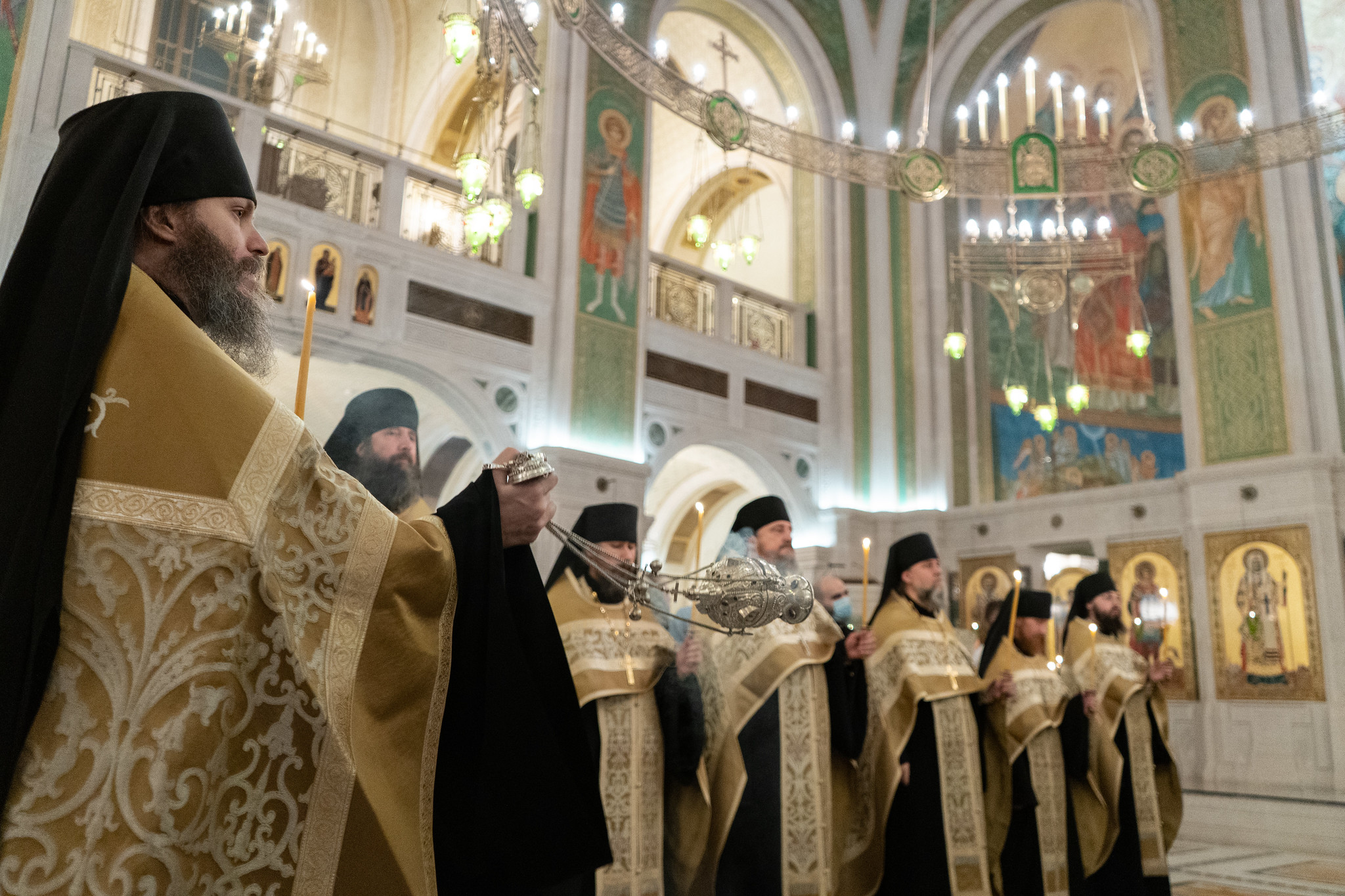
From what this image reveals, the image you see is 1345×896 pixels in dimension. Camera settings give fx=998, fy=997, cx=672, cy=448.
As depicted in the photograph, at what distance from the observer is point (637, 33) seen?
1141 centimetres

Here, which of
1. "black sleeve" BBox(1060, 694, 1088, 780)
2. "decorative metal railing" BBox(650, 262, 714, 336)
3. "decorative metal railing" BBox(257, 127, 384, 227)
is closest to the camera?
"black sleeve" BBox(1060, 694, 1088, 780)

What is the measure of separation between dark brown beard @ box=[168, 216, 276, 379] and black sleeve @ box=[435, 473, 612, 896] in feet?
1.54

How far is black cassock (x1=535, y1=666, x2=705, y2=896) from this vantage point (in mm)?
4117

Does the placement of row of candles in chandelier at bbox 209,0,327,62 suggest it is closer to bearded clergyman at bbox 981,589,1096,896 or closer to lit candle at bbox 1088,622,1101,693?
bearded clergyman at bbox 981,589,1096,896

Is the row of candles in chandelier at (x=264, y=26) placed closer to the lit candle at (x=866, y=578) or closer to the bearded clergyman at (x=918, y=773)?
the lit candle at (x=866, y=578)

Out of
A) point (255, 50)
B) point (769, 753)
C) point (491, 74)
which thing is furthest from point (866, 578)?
point (255, 50)

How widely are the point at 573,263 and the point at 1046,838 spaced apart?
7182 millimetres

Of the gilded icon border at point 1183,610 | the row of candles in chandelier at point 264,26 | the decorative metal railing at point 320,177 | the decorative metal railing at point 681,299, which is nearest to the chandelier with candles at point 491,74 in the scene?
the decorative metal railing at point 320,177

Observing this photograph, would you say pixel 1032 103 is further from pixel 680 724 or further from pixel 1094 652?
pixel 680 724

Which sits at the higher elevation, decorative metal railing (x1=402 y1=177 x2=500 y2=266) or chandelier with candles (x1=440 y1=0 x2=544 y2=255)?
decorative metal railing (x1=402 y1=177 x2=500 y2=266)

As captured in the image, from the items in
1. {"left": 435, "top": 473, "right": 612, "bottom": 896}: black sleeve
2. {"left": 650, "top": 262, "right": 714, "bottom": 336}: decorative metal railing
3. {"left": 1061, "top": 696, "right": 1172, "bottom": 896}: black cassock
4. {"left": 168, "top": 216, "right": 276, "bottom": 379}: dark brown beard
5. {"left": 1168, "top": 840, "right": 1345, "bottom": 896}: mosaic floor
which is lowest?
{"left": 1168, "top": 840, "right": 1345, "bottom": 896}: mosaic floor

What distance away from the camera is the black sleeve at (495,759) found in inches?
62.1

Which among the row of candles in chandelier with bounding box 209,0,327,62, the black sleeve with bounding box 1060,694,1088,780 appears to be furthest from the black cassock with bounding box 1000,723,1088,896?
the row of candles in chandelier with bounding box 209,0,327,62

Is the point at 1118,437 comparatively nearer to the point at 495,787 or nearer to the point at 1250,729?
the point at 1250,729
